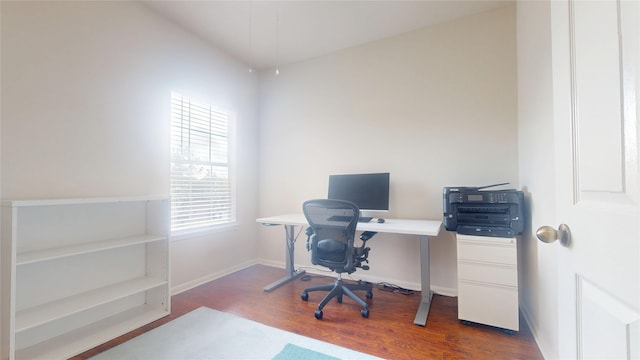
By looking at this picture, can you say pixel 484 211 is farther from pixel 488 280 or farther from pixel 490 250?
pixel 488 280

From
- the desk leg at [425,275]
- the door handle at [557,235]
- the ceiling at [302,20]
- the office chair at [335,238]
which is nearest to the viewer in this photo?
the door handle at [557,235]

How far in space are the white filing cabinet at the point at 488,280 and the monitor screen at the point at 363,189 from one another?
811 millimetres

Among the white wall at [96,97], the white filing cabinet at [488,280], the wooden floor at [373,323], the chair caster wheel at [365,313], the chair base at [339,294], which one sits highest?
the white wall at [96,97]

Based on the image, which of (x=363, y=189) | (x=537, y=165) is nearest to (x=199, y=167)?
(x=363, y=189)

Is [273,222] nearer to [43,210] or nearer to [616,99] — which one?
[43,210]

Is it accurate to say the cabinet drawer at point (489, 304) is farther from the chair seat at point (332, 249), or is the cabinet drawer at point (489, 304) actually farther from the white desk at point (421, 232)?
the chair seat at point (332, 249)

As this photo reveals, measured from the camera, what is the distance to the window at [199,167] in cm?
276

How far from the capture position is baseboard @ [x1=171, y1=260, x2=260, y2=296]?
2.69 meters

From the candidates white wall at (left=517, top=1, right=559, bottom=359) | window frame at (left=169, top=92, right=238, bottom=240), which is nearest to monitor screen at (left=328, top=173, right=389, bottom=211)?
white wall at (left=517, top=1, right=559, bottom=359)

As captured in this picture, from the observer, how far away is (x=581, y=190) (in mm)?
681

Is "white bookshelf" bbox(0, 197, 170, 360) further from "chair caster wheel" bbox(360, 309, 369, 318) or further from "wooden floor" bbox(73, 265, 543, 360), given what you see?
"chair caster wheel" bbox(360, 309, 369, 318)

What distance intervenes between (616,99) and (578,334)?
1.93 feet

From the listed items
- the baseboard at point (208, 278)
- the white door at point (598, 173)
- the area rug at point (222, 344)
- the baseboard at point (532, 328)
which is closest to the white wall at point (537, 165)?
the baseboard at point (532, 328)

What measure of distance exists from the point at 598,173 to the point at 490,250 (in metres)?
1.63
